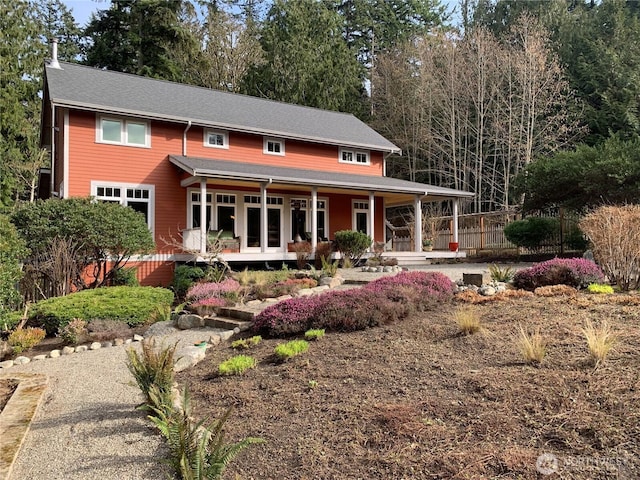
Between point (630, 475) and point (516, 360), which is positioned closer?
point (630, 475)

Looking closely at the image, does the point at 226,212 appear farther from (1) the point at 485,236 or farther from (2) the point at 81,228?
(1) the point at 485,236

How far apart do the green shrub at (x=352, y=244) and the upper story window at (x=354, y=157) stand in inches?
207

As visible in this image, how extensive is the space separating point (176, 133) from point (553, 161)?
1317cm

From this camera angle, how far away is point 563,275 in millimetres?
7938

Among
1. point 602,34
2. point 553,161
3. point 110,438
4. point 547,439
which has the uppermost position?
point 602,34

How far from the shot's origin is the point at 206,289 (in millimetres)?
9820

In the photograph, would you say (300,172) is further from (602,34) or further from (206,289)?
(602,34)

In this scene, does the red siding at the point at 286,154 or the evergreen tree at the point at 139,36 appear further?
the evergreen tree at the point at 139,36

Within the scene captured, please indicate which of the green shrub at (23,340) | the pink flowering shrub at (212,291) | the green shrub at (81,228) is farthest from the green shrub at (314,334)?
the green shrub at (81,228)

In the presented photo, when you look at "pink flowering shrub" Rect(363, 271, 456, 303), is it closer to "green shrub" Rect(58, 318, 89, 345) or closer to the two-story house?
"green shrub" Rect(58, 318, 89, 345)

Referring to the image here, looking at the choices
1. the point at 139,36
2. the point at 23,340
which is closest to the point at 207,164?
the point at 23,340

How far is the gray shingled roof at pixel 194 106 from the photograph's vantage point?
47.5 feet

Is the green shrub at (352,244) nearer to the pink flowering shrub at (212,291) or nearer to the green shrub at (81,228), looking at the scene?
the pink flowering shrub at (212,291)

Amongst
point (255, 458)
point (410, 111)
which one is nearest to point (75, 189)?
point (255, 458)
